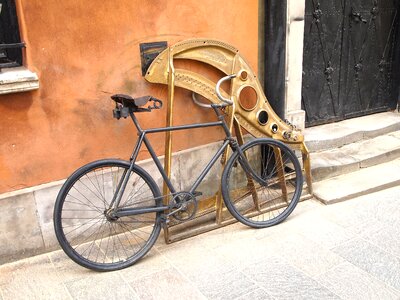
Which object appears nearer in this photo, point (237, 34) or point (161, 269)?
point (161, 269)

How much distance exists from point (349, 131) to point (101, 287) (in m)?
3.84

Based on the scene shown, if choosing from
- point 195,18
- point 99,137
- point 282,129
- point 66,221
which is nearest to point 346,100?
point 282,129

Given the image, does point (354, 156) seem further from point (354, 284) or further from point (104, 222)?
point (104, 222)

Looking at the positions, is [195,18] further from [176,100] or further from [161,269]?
[161,269]

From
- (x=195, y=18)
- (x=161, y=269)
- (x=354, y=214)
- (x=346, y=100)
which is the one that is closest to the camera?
(x=161, y=269)

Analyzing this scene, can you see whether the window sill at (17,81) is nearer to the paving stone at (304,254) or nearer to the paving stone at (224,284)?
the paving stone at (224,284)

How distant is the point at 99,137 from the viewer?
400cm

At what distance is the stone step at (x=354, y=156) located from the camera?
5.20 meters

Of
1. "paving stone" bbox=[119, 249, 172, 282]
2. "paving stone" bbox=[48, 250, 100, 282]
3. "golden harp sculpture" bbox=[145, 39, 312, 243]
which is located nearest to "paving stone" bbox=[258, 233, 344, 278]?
"golden harp sculpture" bbox=[145, 39, 312, 243]

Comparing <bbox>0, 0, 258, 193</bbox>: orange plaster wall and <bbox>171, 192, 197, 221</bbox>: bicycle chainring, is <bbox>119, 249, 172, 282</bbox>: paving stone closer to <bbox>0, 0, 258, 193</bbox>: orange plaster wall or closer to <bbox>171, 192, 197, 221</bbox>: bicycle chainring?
<bbox>171, 192, 197, 221</bbox>: bicycle chainring

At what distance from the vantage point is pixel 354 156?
18.0 feet

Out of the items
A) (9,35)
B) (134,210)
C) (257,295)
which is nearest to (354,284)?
(257,295)

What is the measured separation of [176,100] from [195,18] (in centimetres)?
82

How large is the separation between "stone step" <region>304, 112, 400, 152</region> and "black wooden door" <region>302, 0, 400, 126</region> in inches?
5.3
